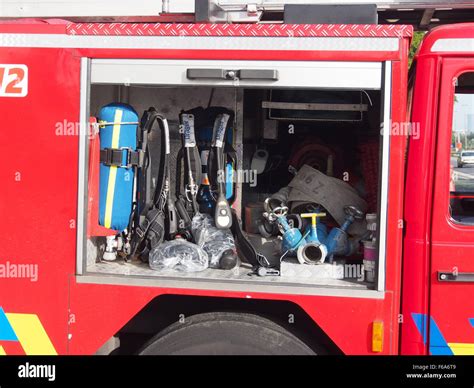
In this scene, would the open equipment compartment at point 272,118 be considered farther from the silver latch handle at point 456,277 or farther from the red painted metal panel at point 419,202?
the silver latch handle at point 456,277

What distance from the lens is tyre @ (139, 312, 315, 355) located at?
2664mm

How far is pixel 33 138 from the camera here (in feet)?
9.12

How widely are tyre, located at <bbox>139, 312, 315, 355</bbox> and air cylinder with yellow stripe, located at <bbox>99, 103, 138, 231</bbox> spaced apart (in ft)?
2.23

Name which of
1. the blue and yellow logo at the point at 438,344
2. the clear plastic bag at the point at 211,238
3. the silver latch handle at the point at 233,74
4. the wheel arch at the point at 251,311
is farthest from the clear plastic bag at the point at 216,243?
the blue and yellow logo at the point at 438,344

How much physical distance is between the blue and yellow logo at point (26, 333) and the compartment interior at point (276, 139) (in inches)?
14.5

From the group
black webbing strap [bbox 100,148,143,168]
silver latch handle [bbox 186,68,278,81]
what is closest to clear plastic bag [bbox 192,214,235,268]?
black webbing strap [bbox 100,148,143,168]

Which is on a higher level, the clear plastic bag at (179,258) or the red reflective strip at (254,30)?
the red reflective strip at (254,30)

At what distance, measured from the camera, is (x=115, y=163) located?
A: 2949 mm

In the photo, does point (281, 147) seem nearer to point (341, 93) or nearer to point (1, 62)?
point (341, 93)

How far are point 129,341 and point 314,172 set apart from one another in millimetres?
1386

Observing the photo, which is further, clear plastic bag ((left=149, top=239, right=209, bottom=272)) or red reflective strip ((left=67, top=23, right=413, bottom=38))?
clear plastic bag ((left=149, top=239, right=209, bottom=272))

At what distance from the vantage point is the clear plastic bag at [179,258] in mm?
2873

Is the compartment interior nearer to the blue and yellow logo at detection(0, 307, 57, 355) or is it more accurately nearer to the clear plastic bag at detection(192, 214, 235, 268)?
the clear plastic bag at detection(192, 214, 235, 268)
